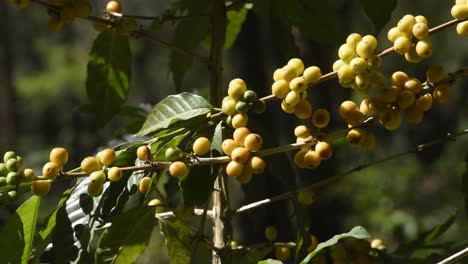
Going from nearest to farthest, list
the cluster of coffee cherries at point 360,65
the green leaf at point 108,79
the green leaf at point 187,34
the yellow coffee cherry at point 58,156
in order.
→ the cluster of coffee cherries at point 360,65 → the yellow coffee cherry at point 58,156 → the green leaf at point 108,79 → the green leaf at point 187,34

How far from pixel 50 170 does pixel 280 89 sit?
35 cm

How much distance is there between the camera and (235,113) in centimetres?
105

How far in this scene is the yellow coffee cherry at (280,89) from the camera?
39.6 inches

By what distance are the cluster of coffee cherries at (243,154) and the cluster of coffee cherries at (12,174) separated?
295 millimetres

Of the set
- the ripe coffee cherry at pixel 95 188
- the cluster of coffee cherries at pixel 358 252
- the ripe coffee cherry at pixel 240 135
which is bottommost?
the cluster of coffee cherries at pixel 358 252

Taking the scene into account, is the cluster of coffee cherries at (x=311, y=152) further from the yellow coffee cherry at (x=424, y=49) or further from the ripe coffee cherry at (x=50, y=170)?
the ripe coffee cherry at (x=50, y=170)

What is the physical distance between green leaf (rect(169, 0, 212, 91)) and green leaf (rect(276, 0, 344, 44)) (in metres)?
0.23

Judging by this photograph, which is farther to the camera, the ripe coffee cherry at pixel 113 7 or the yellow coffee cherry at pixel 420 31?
the ripe coffee cherry at pixel 113 7

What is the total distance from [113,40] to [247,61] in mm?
1444

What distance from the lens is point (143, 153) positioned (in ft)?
3.42

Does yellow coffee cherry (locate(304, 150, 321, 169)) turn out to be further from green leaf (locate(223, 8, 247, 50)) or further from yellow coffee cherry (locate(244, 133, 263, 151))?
green leaf (locate(223, 8, 247, 50))

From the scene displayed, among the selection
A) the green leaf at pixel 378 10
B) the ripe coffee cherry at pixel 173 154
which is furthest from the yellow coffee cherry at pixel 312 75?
the green leaf at pixel 378 10

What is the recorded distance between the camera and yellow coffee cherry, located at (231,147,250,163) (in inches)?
39.4

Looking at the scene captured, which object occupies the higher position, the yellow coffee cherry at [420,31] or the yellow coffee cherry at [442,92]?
the yellow coffee cherry at [420,31]
